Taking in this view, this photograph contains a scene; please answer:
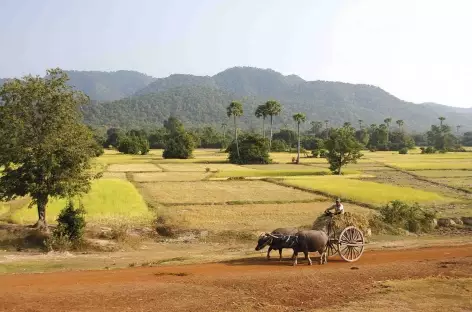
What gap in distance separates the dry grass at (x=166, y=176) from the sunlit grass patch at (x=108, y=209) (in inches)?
472

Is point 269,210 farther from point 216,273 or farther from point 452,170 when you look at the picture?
point 452,170

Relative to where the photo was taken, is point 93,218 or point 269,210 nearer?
point 93,218

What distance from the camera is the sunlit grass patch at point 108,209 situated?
1191 inches

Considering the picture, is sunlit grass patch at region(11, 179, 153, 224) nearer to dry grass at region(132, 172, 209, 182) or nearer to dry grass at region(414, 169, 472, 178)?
dry grass at region(132, 172, 209, 182)

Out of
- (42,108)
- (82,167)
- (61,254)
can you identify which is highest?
(42,108)

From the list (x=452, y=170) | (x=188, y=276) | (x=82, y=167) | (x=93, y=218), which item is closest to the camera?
(x=188, y=276)

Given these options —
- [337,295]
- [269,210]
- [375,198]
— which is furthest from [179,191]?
[337,295]

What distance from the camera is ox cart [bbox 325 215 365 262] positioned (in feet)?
59.6

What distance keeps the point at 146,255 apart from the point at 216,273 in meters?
6.54

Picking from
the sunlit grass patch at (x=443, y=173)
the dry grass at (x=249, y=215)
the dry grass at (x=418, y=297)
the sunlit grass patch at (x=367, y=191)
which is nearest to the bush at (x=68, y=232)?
the dry grass at (x=249, y=215)

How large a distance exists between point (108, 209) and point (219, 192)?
1309 centimetres

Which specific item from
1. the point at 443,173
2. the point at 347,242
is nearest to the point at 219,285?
the point at 347,242

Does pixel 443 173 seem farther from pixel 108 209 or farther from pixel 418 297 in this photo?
pixel 418 297

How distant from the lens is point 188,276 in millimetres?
15922
